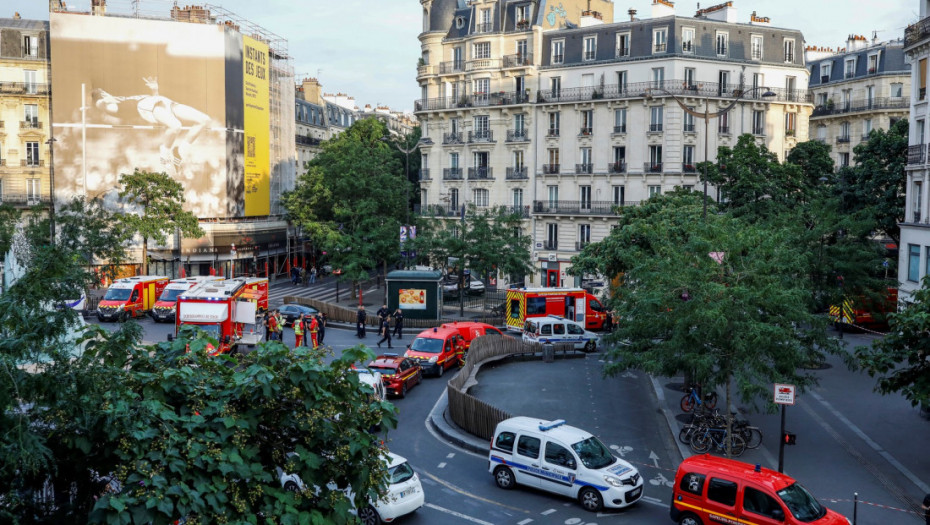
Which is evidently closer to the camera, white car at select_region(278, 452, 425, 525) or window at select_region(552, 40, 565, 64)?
white car at select_region(278, 452, 425, 525)

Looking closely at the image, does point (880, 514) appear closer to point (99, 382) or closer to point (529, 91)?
point (99, 382)

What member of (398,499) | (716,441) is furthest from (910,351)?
(398,499)

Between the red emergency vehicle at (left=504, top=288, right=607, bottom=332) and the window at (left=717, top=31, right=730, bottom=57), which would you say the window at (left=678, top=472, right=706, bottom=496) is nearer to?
the red emergency vehicle at (left=504, top=288, right=607, bottom=332)

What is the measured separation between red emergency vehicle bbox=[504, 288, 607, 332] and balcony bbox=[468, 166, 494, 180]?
20199mm

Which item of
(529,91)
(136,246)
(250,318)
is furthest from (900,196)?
(136,246)

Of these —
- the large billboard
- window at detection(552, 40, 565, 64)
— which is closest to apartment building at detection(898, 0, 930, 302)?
window at detection(552, 40, 565, 64)

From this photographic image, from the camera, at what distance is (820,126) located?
72312 millimetres

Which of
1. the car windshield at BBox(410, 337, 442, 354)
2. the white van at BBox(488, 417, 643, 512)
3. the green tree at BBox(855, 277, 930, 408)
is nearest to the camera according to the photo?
the white van at BBox(488, 417, 643, 512)

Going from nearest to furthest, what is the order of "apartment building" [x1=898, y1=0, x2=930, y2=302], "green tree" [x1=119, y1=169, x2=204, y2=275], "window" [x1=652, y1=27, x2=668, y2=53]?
"apartment building" [x1=898, y1=0, x2=930, y2=302], "green tree" [x1=119, y1=169, x2=204, y2=275], "window" [x1=652, y1=27, x2=668, y2=53]

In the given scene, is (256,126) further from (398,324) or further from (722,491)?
(722,491)

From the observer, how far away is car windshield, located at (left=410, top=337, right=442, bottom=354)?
31031 mm

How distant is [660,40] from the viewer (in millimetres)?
54312

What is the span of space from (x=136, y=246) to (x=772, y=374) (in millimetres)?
48006

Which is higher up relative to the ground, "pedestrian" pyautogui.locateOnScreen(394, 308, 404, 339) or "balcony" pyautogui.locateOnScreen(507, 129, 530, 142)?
"balcony" pyautogui.locateOnScreen(507, 129, 530, 142)
